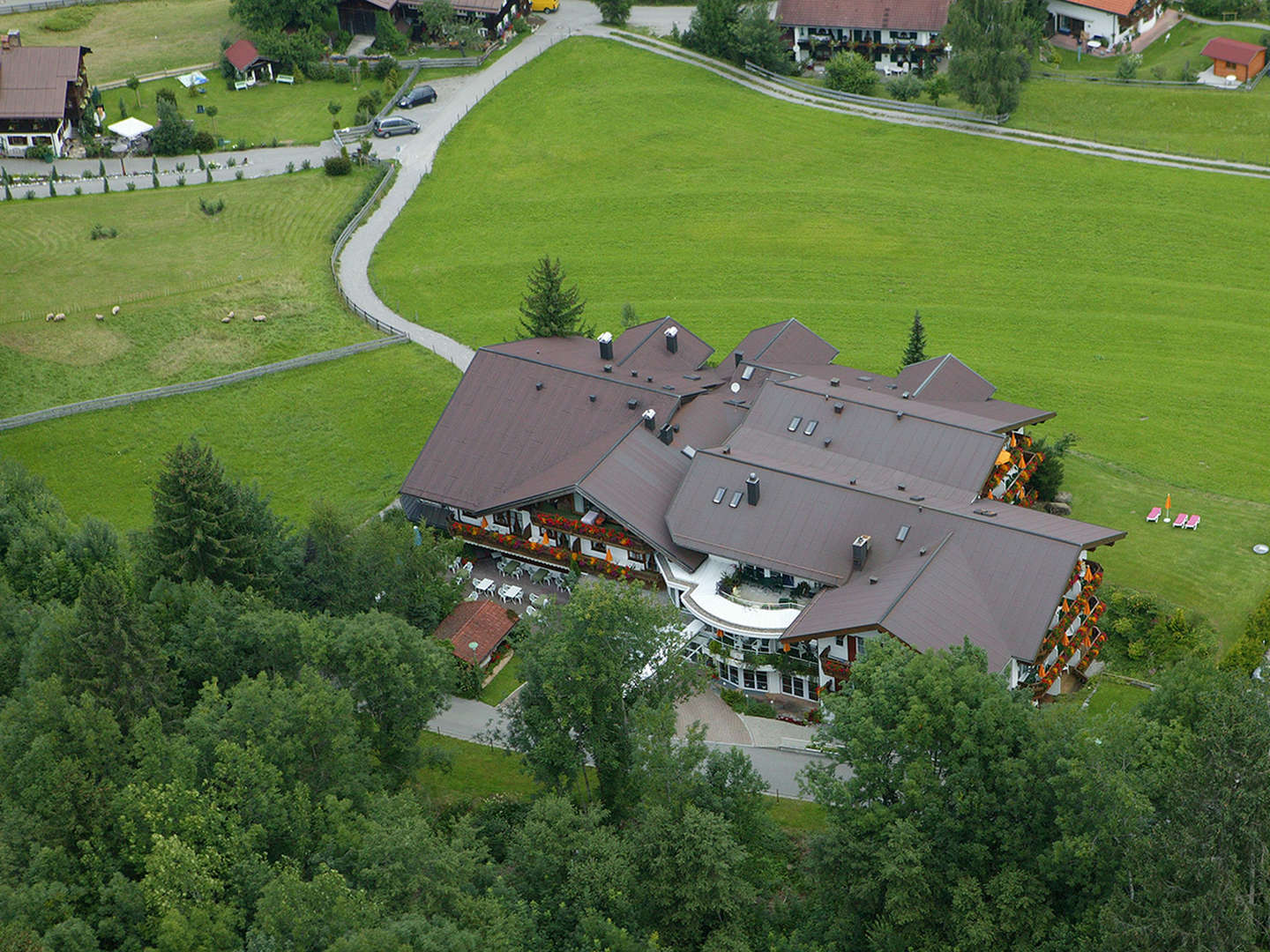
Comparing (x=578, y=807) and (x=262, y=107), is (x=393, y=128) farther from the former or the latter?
(x=578, y=807)

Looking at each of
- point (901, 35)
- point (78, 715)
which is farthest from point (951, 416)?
point (901, 35)

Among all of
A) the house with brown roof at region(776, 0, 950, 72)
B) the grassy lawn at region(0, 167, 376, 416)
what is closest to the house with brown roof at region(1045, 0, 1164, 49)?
the house with brown roof at region(776, 0, 950, 72)

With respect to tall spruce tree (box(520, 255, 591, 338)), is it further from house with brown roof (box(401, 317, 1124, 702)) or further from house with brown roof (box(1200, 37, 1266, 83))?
house with brown roof (box(1200, 37, 1266, 83))

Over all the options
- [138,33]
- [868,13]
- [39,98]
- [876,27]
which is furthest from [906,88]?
[138,33]

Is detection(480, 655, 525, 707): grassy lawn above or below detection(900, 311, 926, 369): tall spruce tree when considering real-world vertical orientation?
below

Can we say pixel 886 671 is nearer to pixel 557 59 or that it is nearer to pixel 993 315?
pixel 993 315

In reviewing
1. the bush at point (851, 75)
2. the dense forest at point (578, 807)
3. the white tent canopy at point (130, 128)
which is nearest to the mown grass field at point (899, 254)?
the bush at point (851, 75)

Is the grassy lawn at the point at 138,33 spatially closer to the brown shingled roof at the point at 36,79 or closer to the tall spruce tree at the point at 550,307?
the brown shingled roof at the point at 36,79
